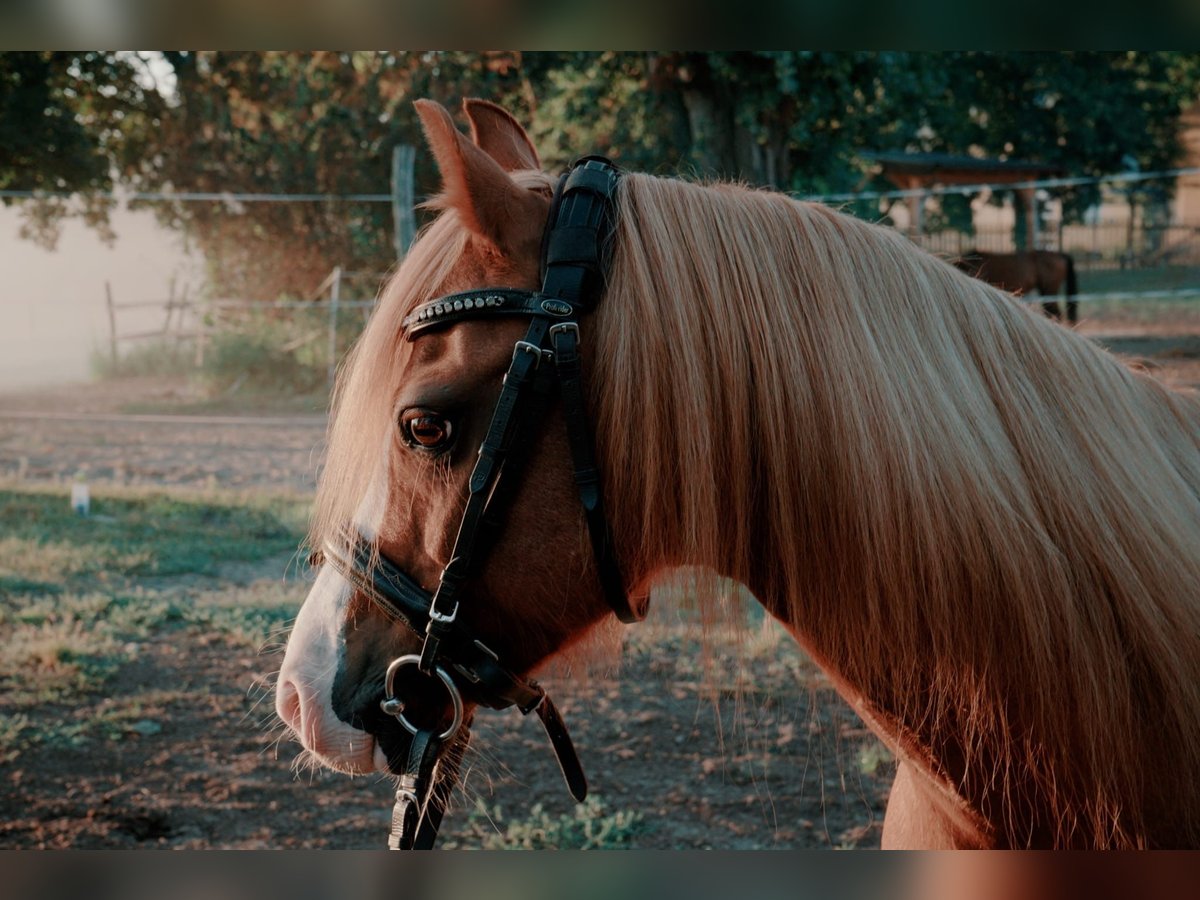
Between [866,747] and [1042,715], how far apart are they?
7.82 ft

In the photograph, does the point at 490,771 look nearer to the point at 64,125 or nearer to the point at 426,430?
the point at 426,430

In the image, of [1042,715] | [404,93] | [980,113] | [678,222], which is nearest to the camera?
[1042,715]

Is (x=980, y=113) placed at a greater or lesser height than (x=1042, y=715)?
greater

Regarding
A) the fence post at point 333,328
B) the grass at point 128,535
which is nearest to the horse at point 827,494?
the grass at point 128,535

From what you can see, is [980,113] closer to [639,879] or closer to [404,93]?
[404,93]

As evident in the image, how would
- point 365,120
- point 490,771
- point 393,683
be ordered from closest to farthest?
point 393,683 → point 490,771 → point 365,120

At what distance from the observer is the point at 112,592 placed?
15.6 ft

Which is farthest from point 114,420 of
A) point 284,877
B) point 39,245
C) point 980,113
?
point 980,113

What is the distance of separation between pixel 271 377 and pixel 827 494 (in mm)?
9850

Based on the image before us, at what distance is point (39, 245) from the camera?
7.88 m

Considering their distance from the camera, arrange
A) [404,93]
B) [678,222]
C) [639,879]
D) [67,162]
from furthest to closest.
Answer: [404,93]
[67,162]
[639,879]
[678,222]

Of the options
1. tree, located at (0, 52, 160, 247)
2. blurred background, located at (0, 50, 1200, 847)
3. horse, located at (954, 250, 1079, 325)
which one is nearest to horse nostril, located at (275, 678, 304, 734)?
blurred background, located at (0, 50, 1200, 847)

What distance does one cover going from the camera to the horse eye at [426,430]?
1201mm

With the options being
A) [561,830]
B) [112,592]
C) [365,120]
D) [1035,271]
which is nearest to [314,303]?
[365,120]
